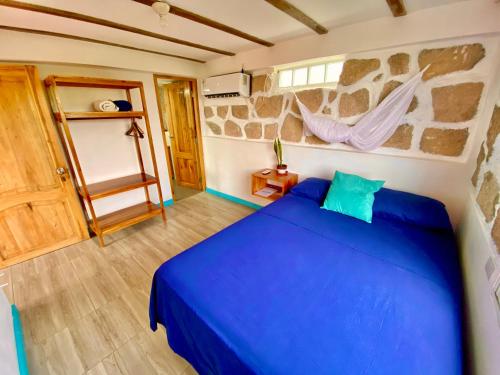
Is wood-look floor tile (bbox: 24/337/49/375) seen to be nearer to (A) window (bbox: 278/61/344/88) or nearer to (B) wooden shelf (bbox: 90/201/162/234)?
(B) wooden shelf (bbox: 90/201/162/234)

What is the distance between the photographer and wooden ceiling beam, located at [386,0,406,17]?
1418 mm

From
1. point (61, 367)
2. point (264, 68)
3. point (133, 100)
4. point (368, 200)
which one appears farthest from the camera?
point (133, 100)

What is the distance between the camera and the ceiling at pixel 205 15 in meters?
1.48

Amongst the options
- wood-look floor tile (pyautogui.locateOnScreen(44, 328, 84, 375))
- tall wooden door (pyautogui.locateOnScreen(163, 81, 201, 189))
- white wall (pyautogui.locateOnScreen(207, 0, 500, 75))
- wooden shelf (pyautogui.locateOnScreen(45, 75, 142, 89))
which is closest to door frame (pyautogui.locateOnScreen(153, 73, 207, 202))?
tall wooden door (pyautogui.locateOnScreen(163, 81, 201, 189))

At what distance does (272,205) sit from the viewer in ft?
7.13

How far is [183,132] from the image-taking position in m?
3.98

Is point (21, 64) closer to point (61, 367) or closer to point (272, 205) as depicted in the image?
point (61, 367)

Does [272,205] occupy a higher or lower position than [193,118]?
lower

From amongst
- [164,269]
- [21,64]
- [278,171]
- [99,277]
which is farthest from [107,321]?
[21,64]

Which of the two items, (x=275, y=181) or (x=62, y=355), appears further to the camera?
(x=275, y=181)

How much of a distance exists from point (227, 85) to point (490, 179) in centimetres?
284

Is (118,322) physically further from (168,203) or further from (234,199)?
(234,199)

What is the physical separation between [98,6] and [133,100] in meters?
1.52

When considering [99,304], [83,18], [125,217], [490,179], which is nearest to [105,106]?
[83,18]
